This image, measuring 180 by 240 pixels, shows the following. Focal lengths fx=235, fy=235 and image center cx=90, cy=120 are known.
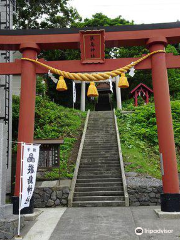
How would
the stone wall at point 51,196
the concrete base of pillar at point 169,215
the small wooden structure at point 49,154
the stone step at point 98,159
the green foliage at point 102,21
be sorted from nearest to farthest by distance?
1. the concrete base of pillar at point 169,215
2. the stone wall at point 51,196
3. the small wooden structure at point 49,154
4. the stone step at point 98,159
5. the green foliage at point 102,21

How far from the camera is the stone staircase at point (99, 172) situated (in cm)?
887

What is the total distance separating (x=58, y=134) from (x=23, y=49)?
308 inches

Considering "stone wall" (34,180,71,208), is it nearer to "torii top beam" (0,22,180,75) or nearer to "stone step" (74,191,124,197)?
"stone step" (74,191,124,197)

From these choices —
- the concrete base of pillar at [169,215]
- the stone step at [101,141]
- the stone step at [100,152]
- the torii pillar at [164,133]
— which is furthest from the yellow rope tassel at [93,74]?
the stone step at [101,141]

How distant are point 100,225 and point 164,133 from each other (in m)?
3.24

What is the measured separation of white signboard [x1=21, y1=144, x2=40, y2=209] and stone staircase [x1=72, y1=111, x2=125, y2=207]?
119 inches

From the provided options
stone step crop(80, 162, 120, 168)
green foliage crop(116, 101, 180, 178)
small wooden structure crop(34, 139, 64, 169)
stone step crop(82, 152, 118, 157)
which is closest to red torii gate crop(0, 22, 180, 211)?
small wooden structure crop(34, 139, 64, 169)

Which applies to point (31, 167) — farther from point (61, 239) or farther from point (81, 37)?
point (81, 37)

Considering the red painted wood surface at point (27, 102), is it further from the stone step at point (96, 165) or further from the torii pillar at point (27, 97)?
the stone step at point (96, 165)

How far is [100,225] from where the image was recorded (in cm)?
592

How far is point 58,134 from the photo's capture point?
48.9ft

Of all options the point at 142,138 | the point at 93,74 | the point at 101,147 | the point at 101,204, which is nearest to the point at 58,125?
the point at 101,147

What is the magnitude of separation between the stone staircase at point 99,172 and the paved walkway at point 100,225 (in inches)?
44.1

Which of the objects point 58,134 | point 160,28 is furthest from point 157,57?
point 58,134
